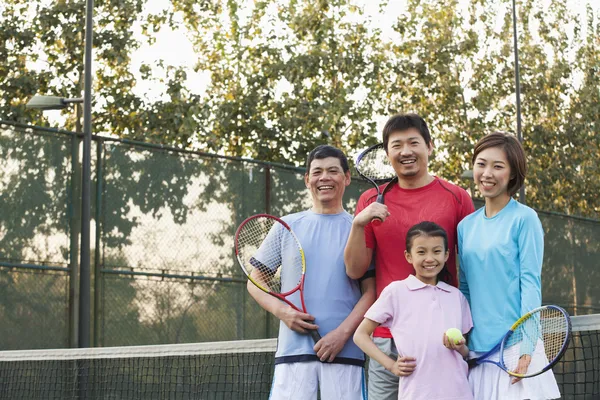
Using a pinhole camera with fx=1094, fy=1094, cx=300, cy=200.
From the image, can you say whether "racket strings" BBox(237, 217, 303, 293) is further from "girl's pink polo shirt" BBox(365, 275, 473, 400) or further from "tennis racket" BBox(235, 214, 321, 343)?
"girl's pink polo shirt" BBox(365, 275, 473, 400)

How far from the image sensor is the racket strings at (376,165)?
4270 mm

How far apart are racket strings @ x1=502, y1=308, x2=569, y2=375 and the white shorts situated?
76 cm

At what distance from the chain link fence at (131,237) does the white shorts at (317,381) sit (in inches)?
241

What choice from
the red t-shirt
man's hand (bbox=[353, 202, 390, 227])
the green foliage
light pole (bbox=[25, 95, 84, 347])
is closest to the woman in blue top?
the red t-shirt

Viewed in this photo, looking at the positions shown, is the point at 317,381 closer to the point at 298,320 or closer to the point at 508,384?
the point at 298,320

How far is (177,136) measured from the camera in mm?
19594

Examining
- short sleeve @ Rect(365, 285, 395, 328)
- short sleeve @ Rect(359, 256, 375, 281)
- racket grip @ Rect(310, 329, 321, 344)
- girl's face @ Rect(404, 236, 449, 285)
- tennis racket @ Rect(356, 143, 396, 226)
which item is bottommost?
racket grip @ Rect(310, 329, 321, 344)

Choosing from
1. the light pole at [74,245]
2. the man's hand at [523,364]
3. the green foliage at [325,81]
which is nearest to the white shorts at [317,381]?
the man's hand at [523,364]

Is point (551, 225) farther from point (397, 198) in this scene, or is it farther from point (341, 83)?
point (397, 198)

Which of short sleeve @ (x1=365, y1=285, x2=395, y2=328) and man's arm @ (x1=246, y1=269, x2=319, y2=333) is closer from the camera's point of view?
short sleeve @ (x1=365, y1=285, x2=395, y2=328)

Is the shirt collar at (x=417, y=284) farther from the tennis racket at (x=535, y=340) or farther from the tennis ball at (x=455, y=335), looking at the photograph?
the tennis racket at (x=535, y=340)

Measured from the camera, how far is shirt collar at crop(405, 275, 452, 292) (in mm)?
3682

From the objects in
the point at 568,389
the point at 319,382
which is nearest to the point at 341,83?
the point at 568,389

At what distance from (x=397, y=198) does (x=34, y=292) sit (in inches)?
259
